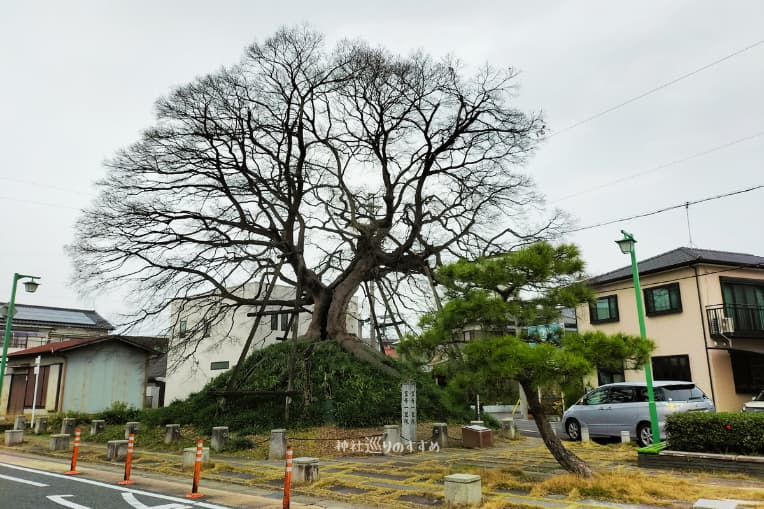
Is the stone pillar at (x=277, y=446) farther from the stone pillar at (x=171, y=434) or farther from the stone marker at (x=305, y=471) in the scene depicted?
the stone pillar at (x=171, y=434)

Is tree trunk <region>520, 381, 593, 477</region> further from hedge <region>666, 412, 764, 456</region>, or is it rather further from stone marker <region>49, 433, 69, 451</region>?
stone marker <region>49, 433, 69, 451</region>

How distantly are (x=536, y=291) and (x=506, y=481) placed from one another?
11.5 ft

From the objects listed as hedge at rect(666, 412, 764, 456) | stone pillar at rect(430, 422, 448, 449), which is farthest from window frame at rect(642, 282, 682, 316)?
stone pillar at rect(430, 422, 448, 449)

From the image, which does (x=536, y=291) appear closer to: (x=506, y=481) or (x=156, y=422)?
(x=506, y=481)

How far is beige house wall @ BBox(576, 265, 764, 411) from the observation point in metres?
20.6

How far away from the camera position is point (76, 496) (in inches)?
338

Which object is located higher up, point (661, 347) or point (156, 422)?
point (661, 347)

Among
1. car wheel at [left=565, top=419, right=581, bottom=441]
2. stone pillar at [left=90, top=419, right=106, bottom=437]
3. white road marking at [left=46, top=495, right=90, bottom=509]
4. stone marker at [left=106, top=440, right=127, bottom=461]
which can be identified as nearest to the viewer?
white road marking at [left=46, top=495, right=90, bottom=509]

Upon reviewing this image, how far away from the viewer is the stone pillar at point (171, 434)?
51.3 feet

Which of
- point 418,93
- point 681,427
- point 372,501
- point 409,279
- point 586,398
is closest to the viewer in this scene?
point 372,501

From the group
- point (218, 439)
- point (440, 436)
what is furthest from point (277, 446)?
point (440, 436)

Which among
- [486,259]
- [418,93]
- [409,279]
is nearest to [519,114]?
[418,93]

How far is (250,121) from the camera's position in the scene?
17.6 meters

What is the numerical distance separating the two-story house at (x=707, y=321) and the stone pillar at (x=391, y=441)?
10.5 m
